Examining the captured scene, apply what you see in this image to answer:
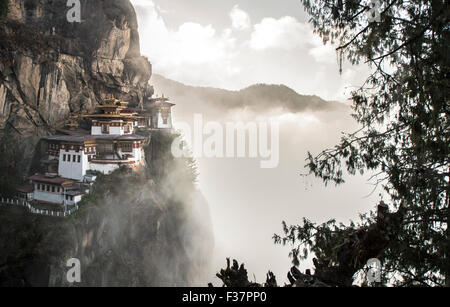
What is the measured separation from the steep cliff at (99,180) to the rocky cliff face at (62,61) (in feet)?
0.26

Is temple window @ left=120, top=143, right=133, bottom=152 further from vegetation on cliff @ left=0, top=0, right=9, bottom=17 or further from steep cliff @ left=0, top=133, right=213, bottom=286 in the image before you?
vegetation on cliff @ left=0, top=0, right=9, bottom=17

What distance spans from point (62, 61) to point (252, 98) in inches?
2638

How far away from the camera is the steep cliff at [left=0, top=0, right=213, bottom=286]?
1617 cm

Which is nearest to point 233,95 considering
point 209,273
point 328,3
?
point 209,273

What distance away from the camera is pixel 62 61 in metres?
22.3

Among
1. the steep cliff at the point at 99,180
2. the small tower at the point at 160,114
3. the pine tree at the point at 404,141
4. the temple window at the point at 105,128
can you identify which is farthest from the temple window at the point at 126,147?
the pine tree at the point at 404,141

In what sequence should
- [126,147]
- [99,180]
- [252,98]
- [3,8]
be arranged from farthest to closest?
[252,98] < [126,147] < [99,180] < [3,8]

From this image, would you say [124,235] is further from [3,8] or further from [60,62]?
[3,8]

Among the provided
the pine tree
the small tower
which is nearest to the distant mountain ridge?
the small tower

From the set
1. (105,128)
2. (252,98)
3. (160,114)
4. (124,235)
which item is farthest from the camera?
(252,98)

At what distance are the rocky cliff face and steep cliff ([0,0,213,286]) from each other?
0.26 ft

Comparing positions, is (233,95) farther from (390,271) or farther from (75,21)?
(390,271)

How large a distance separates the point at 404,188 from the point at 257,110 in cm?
7919

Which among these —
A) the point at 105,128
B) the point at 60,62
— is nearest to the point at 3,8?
the point at 60,62
